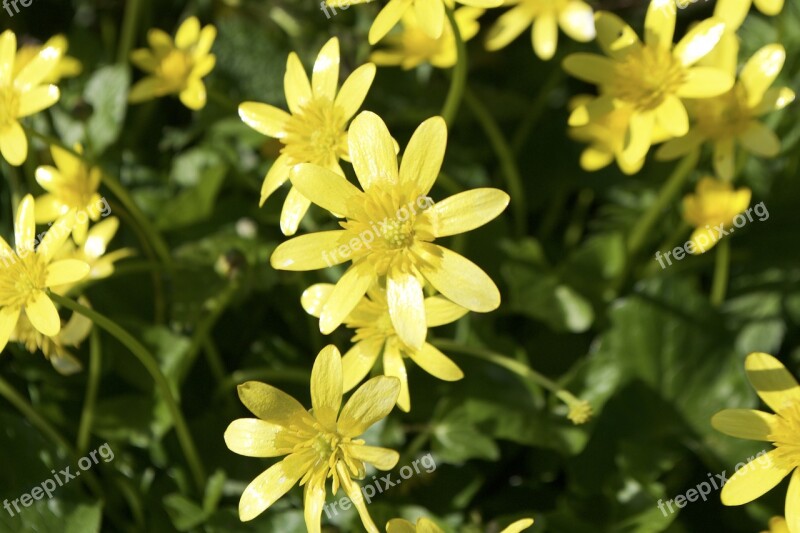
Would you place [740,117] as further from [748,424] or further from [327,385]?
[327,385]

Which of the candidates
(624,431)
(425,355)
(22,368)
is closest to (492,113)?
(624,431)

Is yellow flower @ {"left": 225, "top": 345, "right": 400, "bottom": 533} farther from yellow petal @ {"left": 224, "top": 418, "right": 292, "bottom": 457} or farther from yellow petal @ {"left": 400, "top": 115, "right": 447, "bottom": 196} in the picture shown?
yellow petal @ {"left": 400, "top": 115, "right": 447, "bottom": 196}

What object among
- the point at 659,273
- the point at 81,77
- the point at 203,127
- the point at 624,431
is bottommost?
the point at 624,431

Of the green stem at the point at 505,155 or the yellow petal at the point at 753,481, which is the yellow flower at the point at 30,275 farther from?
the yellow petal at the point at 753,481

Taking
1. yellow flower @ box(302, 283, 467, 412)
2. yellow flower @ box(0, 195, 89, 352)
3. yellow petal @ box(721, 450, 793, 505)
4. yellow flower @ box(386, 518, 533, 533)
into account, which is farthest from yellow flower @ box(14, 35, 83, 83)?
yellow petal @ box(721, 450, 793, 505)

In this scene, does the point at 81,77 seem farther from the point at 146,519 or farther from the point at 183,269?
the point at 146,519
